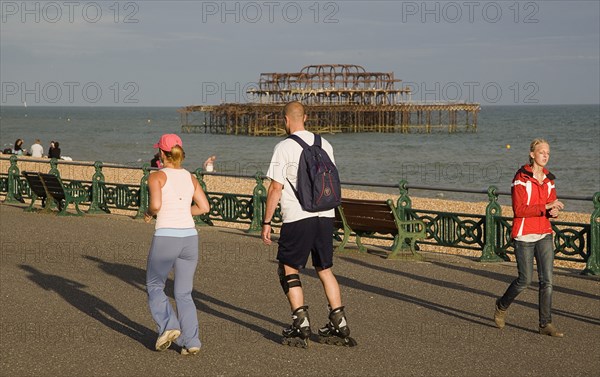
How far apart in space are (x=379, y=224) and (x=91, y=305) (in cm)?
460

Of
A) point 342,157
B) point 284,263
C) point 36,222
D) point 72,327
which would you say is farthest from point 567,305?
Result: point 342,157

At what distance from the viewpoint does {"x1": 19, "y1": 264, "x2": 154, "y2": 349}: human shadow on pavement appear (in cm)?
817

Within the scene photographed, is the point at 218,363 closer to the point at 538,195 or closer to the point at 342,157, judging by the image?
the point at 538,195

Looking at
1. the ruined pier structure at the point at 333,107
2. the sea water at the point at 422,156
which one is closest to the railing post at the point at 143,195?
the sea water at the point at 422,156

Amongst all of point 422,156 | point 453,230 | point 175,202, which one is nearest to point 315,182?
point 175,202

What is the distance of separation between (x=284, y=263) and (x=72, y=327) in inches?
77.6

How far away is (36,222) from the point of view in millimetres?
17188

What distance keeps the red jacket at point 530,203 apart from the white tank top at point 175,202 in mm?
2574

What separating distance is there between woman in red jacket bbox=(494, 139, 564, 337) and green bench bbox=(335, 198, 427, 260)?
4.53m

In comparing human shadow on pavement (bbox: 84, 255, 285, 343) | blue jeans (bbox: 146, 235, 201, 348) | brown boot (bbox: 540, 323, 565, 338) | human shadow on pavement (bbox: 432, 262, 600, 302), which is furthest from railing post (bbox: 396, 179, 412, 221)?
blue jeans (bbox: 146, 235, 201, 348)

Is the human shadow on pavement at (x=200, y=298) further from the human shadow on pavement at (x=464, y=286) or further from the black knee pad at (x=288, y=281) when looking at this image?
the human shadow on pavement at (x=464, y=286)

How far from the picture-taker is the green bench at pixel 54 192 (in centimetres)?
1823

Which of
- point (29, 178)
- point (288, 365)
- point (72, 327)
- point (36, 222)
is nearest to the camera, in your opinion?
point (288, 365)

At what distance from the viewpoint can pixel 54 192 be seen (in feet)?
60.3
